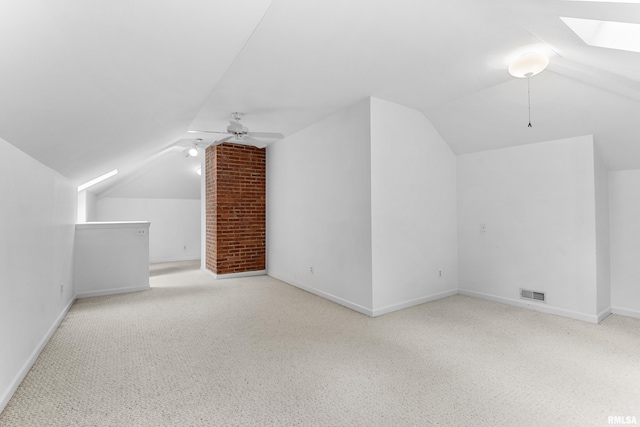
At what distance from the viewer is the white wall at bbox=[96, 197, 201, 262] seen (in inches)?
291

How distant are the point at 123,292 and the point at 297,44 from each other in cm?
420

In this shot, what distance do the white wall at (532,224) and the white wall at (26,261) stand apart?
4585mm

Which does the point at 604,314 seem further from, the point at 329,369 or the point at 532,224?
the point at 329,369

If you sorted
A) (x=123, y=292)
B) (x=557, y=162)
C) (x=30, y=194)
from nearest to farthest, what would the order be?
(x=30, y=194), (x=557, y=162), (x=123, y=292)

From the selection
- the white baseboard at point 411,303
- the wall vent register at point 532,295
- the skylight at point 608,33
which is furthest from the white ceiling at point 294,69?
the white baseboard at point 411,303

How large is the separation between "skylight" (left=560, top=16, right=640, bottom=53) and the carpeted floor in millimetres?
2148

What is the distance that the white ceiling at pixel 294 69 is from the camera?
1.32 m

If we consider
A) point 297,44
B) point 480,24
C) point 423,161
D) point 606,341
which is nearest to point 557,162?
point 423,161

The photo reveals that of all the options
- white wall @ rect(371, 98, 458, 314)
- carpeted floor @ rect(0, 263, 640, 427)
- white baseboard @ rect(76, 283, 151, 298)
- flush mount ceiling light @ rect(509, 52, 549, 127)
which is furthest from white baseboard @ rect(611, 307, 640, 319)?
white baseboard @ rect(76, 283, 151, 298)

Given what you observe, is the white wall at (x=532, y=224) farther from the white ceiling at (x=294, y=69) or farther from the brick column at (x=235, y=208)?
the brick column at (x=235, y=208)

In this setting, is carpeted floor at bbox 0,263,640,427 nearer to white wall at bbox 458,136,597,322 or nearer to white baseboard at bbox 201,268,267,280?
white wall at bbox 458,136,597,322

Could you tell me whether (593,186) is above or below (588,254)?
above

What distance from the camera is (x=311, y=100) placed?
11.5 ft

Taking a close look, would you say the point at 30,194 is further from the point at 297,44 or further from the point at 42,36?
the point at 297,44
